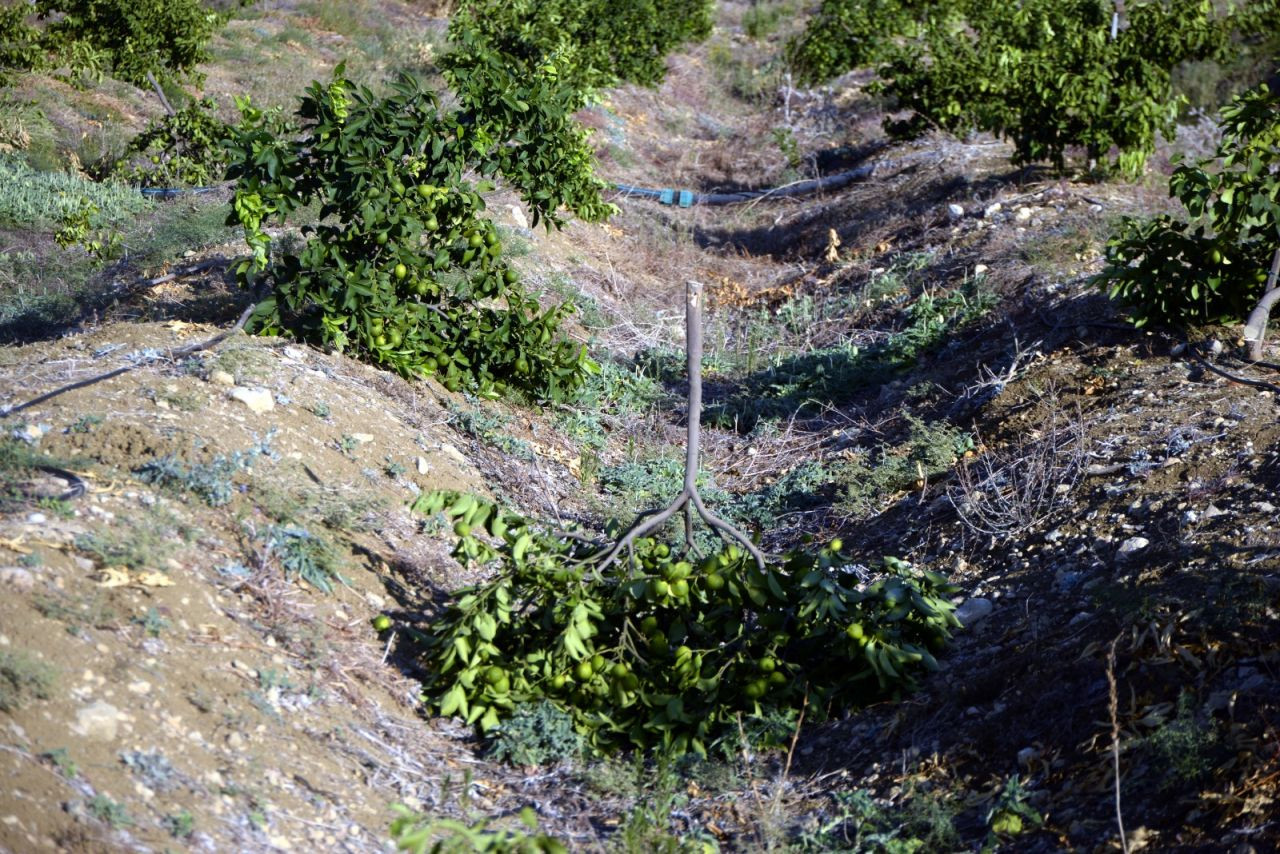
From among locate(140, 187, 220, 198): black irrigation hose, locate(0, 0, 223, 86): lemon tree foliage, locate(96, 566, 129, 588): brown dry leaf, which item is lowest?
locate(140, 187, 220, 198): black irrigation hose

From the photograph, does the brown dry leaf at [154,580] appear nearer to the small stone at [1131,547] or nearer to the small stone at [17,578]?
the small stone at [17,578]

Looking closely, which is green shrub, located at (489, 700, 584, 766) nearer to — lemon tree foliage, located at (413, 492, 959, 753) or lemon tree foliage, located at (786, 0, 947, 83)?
lemon tree foliage, located at (413, 492, 959, 753)

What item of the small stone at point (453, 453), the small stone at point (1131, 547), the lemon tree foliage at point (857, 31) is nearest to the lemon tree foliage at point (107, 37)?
the small stone at point (453, 453)

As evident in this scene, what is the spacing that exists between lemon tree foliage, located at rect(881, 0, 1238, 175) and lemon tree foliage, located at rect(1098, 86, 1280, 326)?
353 centimetres

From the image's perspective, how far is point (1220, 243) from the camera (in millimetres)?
5293

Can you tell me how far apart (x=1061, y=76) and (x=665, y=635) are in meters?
6.93

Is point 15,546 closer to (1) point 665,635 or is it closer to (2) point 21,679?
(2) point 21,679

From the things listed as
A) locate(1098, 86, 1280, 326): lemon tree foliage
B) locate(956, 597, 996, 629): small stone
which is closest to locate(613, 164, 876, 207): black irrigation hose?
locate(1098, 86, 1280, 326): lemon tree foliage

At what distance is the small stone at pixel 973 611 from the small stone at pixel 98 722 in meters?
2.61

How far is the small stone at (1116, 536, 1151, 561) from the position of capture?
3.93 m

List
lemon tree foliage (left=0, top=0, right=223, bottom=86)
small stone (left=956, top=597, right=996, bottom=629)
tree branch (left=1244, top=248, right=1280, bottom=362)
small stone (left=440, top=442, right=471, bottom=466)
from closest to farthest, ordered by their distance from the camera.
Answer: small stone (left=956, top=597, right=996, bottom=629), small stone (left=440, top=442, right=471, bottom=466), tree branch (left=1244, top=248, right=1280, bottom=362), lemon tree foliage (left=0, top=0, right=223, bottom=86)

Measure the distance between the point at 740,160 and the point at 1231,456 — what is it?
9741 mm

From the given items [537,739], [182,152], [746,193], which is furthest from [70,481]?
[746,193]

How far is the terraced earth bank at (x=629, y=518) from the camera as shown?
2758 mm
